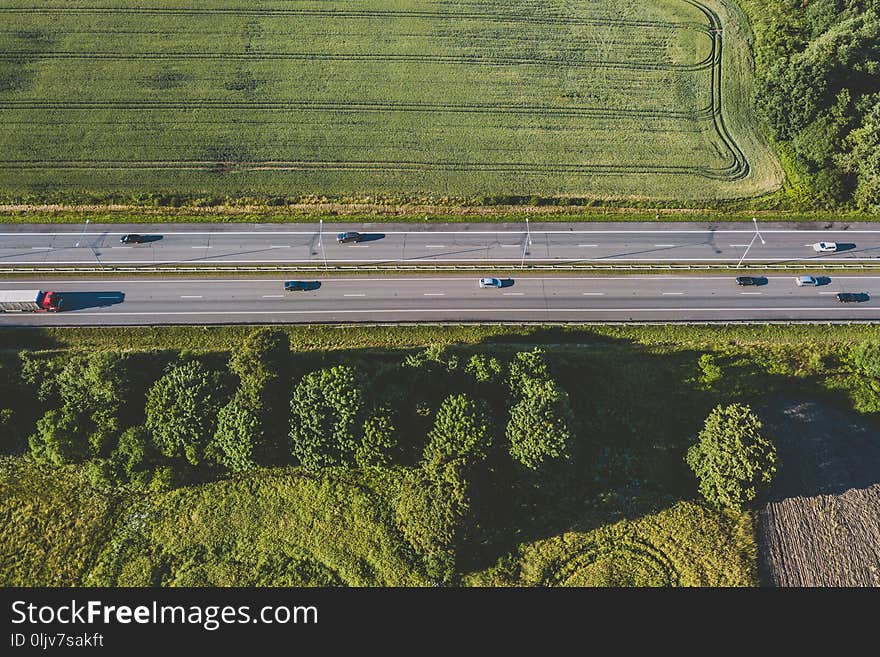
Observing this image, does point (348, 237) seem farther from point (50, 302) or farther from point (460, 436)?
point (50, 302)

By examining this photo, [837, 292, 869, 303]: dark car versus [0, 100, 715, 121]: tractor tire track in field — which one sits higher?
[0, 100, 715, 121]: tractor tire track in field

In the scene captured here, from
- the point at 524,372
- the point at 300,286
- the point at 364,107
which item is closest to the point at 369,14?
the point at 364,107

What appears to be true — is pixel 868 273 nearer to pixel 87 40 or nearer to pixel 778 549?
pixel 778 549

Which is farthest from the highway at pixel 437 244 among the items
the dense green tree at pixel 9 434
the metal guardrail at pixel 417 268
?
the dense green tree at pixel 9 434

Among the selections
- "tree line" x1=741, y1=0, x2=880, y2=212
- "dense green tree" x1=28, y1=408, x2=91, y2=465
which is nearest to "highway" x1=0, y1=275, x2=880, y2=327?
"tree line" x1=741, y1=0, x2=880, y2=212

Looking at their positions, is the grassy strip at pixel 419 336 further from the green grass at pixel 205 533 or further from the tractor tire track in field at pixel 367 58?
the tractor tire track in field at pixel 367 58

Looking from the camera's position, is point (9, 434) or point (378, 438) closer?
point (378, 438)

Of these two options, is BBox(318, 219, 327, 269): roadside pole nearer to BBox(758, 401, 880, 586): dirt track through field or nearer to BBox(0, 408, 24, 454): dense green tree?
→ BBox(0, 408, 24, 454): dense green tree
